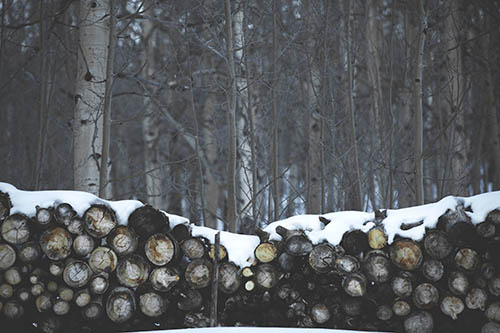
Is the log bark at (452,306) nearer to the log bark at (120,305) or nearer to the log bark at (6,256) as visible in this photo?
the log bark at (120,305)

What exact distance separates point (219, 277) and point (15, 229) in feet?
3.87

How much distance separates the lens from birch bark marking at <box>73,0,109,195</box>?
378 cm

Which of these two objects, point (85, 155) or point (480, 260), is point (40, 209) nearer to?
point (85, 155)

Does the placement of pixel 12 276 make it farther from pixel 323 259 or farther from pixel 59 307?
pixel 323 259

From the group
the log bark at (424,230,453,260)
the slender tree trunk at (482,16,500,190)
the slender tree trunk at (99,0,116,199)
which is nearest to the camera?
the log bark at (424,230,453,260)

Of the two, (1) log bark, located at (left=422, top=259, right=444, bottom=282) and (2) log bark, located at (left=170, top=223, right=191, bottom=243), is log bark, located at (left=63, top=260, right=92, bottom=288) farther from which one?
(1) log bark, located at (left=422, top=259, right=444, bottom=282)

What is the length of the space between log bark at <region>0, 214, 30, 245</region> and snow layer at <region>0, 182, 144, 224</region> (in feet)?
0.13

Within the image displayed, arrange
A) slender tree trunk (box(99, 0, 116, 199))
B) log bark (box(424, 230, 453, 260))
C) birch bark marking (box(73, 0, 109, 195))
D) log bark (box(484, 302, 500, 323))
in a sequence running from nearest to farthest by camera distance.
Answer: log bark (box(484, 302, 500, 323)) < log bark (box(424, 230, 453, 260)) < slender tree trunk (box(99, 0, 116, 199)) < birch bark marking (box(73, 0, 109, 195))

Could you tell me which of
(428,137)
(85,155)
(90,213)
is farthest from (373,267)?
(428,137)

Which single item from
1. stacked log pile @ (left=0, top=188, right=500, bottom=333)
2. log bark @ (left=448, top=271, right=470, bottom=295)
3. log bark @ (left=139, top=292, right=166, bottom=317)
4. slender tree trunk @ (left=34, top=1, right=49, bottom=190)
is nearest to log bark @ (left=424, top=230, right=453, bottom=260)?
stacked log pile @ (left=0, top=188, right=500, bottom=333)

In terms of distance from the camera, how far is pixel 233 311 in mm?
2740

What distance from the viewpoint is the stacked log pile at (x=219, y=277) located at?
2461 mm

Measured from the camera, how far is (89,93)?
12.7ft

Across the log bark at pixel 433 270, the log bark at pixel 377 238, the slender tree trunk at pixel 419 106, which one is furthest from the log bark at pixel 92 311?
the slender tree trunk at pixel 419 106
